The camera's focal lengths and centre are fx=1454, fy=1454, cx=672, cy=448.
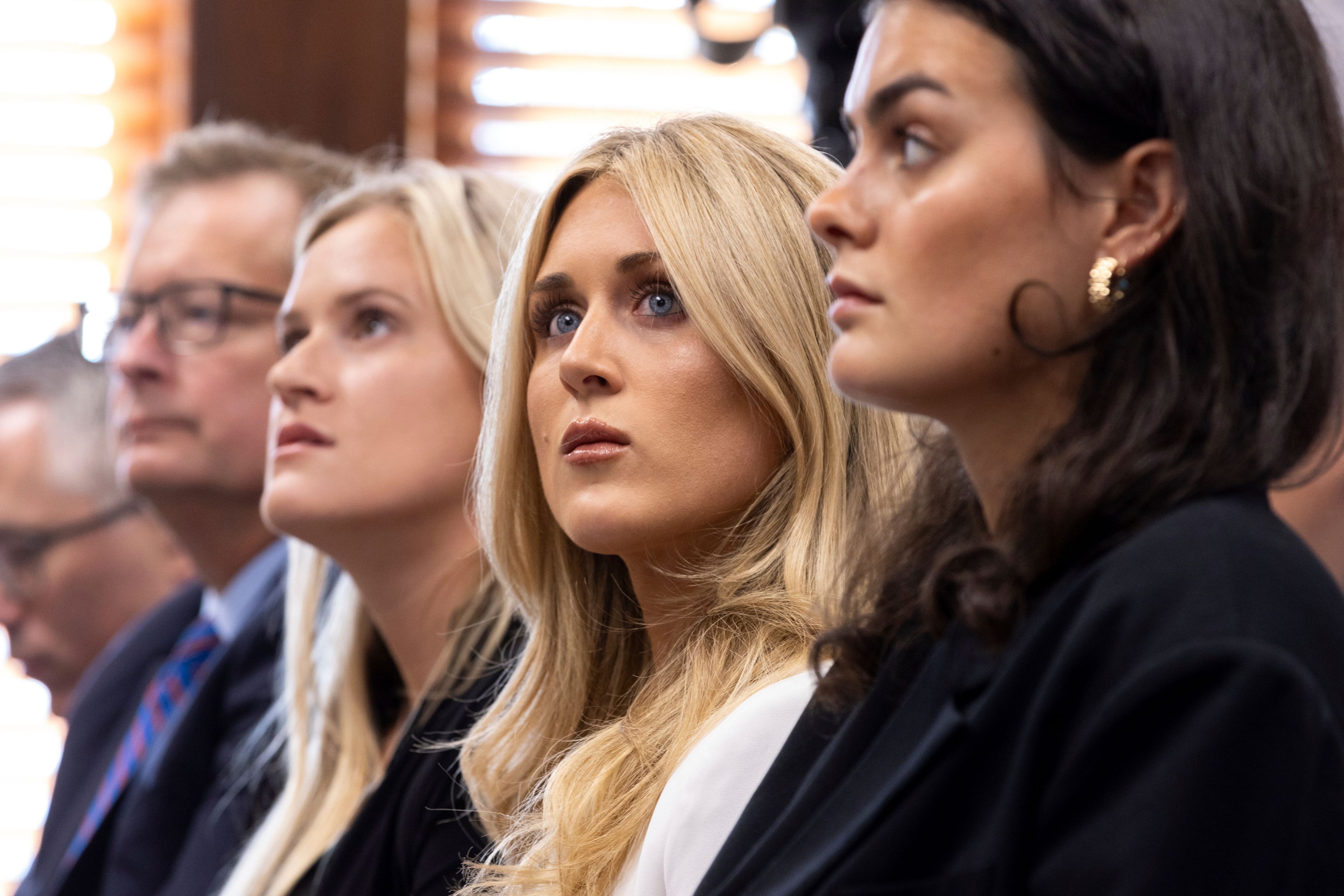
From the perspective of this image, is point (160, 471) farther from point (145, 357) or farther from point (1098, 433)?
point (1098, 433)

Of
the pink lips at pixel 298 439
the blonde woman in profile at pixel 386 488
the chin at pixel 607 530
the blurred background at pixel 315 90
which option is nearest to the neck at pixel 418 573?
the blonde woman in profile at pixel 386 488

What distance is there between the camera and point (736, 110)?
311 cm

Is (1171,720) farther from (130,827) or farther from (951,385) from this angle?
(130,827)

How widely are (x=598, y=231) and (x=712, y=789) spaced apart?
561 mm

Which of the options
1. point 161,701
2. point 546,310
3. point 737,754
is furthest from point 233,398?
point 737,754

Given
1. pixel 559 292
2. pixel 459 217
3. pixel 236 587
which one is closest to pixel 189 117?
pixel 236 587

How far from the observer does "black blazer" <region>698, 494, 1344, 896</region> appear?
719 mm

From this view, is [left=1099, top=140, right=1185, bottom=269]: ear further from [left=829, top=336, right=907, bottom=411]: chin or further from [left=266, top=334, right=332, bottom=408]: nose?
[left=266, top=334, right=332, bottom=408]: nose

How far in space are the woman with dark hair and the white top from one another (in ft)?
0.58

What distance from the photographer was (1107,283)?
87 cm

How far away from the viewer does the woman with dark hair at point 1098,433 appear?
0.73 m

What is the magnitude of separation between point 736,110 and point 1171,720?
8.29 ft

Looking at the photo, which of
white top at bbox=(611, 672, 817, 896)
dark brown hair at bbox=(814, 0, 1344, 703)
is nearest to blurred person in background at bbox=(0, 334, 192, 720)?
white top at bbox=(611, 672, 817, 896)

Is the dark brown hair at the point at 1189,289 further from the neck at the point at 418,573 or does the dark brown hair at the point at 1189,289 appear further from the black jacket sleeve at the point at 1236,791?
the neck at the point at 418,573
